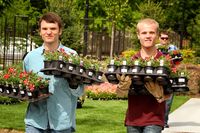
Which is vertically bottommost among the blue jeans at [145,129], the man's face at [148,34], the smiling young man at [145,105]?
the blue jeans at [145,129]

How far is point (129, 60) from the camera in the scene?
5293 mm

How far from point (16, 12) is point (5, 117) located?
20.9 meters

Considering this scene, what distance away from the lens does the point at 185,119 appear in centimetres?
1275

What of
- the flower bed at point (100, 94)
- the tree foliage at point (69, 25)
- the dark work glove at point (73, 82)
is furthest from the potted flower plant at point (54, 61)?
the tree foliage at point (69, 25)

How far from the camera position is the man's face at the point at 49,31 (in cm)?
491

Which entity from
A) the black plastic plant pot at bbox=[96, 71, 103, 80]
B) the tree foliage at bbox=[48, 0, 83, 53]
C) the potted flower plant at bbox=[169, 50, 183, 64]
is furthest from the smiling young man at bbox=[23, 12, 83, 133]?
the tree foliage at bbox=[48, 0, 83, 53]

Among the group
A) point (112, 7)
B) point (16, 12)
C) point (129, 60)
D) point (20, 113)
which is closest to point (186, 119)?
point (20, 113)

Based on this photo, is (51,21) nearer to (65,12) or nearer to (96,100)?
(96,100)

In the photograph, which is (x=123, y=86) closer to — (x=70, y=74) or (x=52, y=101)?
(x=70, y=74)

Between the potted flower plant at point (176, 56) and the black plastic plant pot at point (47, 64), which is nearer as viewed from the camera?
the black plastic plant pot at point (47, 64)

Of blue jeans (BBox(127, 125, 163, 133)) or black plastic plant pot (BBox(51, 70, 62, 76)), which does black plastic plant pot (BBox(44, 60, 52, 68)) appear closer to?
black plastic plant pot (BBox(51, 70, 62, 76))

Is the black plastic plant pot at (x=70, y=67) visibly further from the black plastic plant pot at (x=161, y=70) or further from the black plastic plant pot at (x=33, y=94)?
the black plastic plant pot at (x=161, y=70)

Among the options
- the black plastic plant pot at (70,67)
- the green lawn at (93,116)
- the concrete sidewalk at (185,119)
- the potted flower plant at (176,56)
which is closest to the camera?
the black plastic plant pot at (70,67)

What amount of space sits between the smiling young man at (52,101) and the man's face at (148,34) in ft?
2.49
